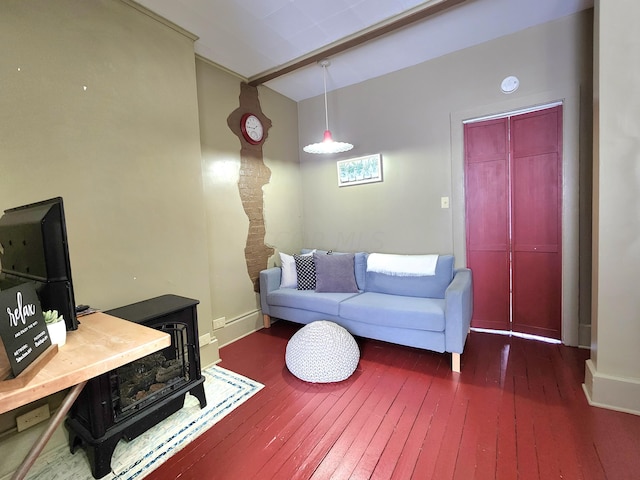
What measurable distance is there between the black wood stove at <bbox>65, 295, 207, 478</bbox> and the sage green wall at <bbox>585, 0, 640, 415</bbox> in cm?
253

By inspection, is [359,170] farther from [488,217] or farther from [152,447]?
[152,447]

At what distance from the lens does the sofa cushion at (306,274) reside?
10.5 ft

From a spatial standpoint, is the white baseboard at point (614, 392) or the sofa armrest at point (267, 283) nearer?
the white baseboard at point (614, 392)

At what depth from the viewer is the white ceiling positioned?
2.13 m

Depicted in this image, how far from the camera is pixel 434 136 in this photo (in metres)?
3.01

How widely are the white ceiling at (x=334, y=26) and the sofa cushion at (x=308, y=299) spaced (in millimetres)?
2282

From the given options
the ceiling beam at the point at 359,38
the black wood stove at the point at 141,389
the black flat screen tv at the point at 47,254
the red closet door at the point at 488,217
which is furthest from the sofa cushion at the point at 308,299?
the ceiling beam at the point at 359,38

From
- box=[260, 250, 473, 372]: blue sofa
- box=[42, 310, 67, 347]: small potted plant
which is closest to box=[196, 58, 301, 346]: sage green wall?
box=[260, 250, 473, 372]: blue sofa

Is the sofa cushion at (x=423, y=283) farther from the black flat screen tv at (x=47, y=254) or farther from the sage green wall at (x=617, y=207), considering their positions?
the black flat screen tv at (x=47, y=254)

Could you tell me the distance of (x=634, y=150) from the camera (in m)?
1.67

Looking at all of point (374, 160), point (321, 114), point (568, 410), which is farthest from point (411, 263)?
point (321, 114)

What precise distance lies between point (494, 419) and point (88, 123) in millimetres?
3007

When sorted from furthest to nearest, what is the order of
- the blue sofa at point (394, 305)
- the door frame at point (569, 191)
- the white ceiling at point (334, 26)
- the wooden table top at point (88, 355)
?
the door frame at point (569, 191), the blue sofa at point (394, 305), the white ceiling at point (334, 26), the wooden table top at point (88, 355)

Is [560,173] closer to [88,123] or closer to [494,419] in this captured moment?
[494,419]
